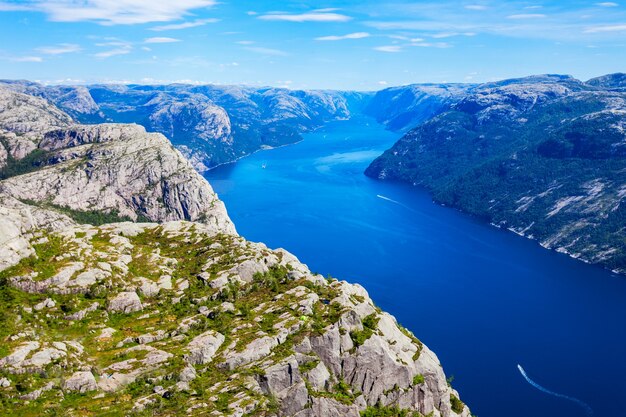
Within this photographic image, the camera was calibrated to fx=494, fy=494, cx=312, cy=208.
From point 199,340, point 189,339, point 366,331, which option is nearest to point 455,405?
point 366,331

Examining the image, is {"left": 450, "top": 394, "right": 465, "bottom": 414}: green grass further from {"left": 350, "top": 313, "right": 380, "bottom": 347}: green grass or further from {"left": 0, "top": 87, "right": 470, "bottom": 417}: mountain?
{"left": 350, "top": 313, "right": 380, "bottom": 347}: green grass

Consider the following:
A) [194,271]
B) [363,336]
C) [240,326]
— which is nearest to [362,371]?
[363,336]

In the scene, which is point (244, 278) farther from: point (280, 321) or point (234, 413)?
point (234, 413)

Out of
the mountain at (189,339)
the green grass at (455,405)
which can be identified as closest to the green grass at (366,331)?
the mountain at (189,339)

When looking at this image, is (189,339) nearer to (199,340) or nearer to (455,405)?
(199,340)

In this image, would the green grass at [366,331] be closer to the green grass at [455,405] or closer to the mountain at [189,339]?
the mountain at [189,339]
